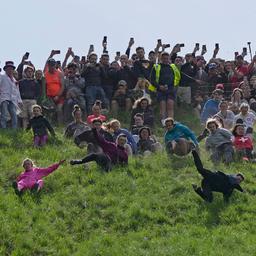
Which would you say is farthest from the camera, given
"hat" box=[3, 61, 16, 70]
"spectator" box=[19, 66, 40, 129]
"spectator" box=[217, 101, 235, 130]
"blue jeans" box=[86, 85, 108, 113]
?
"blue jeans" box=[86, 85, 108, 113]

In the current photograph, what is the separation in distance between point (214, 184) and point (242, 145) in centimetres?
288

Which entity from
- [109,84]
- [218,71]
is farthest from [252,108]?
[109,84]

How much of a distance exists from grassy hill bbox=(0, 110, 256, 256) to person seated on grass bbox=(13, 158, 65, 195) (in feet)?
0.71

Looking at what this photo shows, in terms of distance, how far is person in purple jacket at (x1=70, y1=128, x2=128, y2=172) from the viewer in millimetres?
16031

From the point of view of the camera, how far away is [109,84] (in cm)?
2228

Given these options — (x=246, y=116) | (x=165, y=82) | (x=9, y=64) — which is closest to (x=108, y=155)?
(x=246, y=116)

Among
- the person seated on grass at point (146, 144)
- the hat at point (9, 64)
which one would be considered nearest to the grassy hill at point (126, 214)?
the person seated on grass at point (146, 144)

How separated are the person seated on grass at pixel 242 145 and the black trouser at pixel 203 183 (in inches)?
102

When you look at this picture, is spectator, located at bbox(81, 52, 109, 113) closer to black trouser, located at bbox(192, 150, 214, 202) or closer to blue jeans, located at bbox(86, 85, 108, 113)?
blue jeans, located at bbox(86, 85, 108, 113)

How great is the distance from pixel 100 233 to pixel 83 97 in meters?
8.66

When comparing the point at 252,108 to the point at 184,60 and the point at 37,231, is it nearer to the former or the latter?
the point at 184,60

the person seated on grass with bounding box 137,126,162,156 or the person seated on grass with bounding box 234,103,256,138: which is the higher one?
the person seated on grass with bounding box 234,103,256,138

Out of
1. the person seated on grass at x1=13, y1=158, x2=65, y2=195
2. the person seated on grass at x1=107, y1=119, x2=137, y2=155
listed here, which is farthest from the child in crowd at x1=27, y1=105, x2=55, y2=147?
the person seated on grass at x1=13, y1=158, x2=65, y2=195

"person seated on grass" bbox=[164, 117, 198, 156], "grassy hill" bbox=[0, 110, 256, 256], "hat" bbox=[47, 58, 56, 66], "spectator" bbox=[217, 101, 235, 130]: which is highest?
"hat" bbox=[47, 58, 56, 66]
